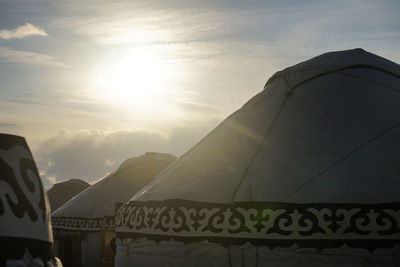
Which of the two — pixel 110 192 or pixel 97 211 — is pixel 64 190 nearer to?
pixel 110 192

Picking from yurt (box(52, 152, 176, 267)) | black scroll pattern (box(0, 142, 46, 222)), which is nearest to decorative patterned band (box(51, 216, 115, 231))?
yurt (box(52, 152, 176, 267))

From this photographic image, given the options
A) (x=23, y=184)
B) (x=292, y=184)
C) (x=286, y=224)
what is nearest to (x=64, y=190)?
(x=292, y=184)

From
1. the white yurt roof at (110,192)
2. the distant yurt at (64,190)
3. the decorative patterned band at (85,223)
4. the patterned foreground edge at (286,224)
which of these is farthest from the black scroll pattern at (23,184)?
the distant yurt at (64,190)

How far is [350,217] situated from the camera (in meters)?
3.83

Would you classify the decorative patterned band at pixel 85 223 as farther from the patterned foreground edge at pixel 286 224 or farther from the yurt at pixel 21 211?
the yurt at pixel 21 211

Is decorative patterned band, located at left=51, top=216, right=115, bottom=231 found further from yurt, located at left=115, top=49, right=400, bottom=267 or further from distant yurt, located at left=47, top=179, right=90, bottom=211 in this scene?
yurt, located at left=115, top=49, right=400, bottom=267

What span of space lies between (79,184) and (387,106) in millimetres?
13637

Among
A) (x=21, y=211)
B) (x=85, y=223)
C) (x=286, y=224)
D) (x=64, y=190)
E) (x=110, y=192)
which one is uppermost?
(x=64, y=190)

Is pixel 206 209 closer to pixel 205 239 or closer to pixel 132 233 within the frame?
pixel 205 239

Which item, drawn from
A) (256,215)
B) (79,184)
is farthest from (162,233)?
(79,184)

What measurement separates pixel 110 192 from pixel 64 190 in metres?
6.43

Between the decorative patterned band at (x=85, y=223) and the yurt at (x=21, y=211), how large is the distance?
9.42m

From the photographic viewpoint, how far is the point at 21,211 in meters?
1.33

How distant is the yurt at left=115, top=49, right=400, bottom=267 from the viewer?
3840 mm
